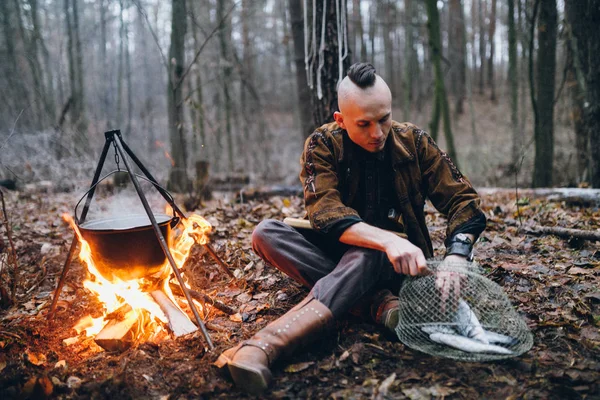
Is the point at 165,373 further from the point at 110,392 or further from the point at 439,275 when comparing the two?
the point at 439,275

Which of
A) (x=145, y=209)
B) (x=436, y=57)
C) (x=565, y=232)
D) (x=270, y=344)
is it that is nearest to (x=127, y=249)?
(x=145, y=209)

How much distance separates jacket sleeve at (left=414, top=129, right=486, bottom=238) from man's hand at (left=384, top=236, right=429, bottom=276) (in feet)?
1.74

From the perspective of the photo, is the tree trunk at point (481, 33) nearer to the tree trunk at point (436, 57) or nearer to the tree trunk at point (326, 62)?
the tree trunk at point (436, 57)

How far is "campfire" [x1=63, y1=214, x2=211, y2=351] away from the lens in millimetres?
3008

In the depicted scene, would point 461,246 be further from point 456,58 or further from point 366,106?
point 456,58

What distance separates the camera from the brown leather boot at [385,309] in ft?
9.33

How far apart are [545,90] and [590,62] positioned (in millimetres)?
2106

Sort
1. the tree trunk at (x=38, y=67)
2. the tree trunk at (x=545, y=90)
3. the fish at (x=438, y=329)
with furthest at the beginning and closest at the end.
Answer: the tree trunk at (x=38, y=67), the tree trunk at (x=545, y=90), the fish at (x=438, y=329)

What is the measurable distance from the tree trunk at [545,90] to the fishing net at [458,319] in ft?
20.6

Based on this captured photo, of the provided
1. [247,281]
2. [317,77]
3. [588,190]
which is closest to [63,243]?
[247,281]

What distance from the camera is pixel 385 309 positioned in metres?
2.93

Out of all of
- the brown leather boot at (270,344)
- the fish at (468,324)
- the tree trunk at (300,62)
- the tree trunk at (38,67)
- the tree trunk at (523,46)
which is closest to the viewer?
the brown leather boot at (270,344)

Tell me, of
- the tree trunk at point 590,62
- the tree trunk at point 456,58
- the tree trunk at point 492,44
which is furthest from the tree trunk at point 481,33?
the tree trunk at point 590,62

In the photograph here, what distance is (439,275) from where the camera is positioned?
2.61m
